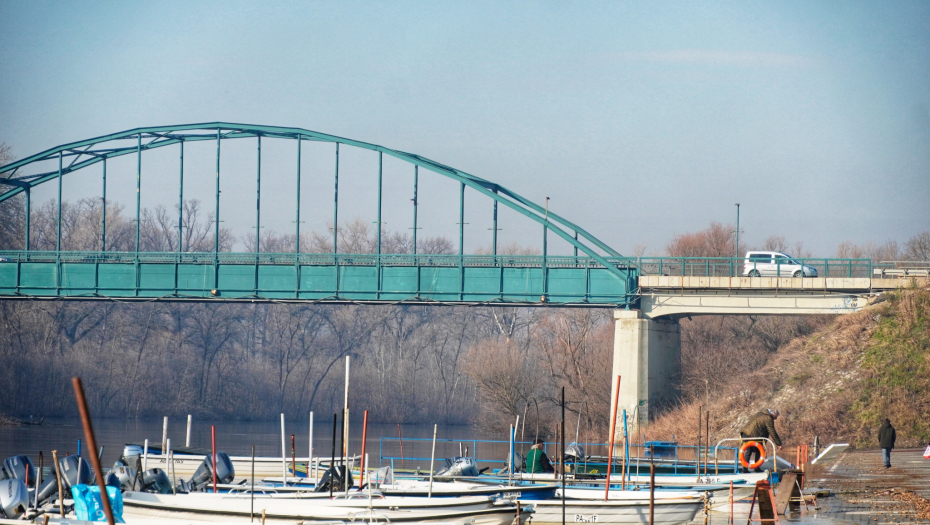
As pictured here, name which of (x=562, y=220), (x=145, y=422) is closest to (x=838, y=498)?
(x=562, y=220)

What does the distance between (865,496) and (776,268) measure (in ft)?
92.9

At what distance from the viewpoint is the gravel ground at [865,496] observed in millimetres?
20812

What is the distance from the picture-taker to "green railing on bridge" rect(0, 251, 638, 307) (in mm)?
49875

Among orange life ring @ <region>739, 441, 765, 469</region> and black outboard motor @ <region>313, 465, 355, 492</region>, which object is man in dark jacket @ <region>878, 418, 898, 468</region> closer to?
orange life ring @ <region>739, 441, 765, 469</region>

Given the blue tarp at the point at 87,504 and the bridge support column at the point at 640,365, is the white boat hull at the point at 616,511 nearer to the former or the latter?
the blue tarp at the point at 87,504

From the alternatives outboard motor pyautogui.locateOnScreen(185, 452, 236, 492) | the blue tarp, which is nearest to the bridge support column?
outboard motor pyautogui.locateOnScreen(185, 452, 236, 492)

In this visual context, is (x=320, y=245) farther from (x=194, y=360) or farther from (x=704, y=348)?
(x=704, y=348)

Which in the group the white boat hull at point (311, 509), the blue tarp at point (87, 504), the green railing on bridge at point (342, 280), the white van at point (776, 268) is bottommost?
the white boat hull at point (311, 509)

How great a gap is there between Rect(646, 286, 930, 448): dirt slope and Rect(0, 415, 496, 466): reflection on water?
50.2ft

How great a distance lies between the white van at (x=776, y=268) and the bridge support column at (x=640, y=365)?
5054 millimetres

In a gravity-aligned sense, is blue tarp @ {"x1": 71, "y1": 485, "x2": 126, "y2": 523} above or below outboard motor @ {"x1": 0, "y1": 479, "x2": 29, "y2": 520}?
above

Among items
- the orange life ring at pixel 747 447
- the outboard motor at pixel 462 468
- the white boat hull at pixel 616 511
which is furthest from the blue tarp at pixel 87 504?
the orange life ring at pixel 747 447

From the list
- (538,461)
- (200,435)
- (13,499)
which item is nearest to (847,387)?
(538,461)

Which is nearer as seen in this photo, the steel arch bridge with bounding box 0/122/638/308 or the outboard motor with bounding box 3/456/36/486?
the outboard motor with bounding box 3/456/36/486
